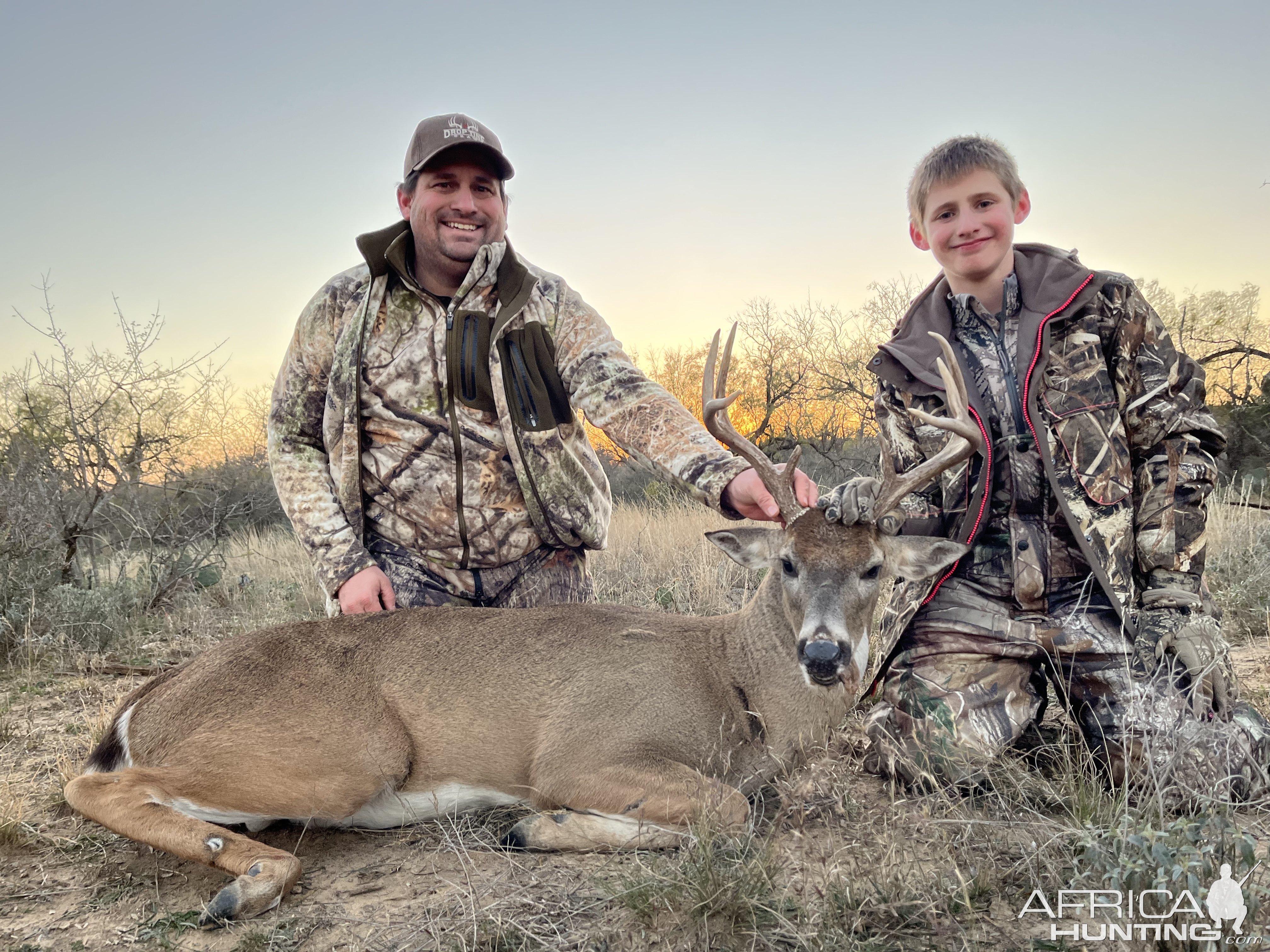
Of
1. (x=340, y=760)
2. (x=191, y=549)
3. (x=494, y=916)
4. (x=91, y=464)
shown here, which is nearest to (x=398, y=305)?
(x=340, y=760)

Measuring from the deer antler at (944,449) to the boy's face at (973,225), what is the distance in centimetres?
65

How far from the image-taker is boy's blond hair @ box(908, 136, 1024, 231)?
14.5 ft

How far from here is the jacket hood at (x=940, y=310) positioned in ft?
14.0

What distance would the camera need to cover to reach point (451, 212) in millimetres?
5191

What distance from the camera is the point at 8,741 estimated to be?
4.82 m

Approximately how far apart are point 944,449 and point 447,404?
2668mm

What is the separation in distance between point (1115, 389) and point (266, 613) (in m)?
6.57

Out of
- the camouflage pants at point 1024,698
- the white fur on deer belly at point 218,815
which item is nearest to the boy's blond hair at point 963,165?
the camouflage pants at point 1024,698

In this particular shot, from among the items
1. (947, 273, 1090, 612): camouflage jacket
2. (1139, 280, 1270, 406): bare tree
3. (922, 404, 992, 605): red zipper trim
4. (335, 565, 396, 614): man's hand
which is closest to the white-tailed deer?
(922, 404, 992, 605): red zipper trim

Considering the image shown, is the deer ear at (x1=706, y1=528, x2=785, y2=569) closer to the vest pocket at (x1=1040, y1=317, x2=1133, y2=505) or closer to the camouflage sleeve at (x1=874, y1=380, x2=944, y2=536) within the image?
the camouflage sleeve at (x1=874, y1=380, x2=944, y2=536)

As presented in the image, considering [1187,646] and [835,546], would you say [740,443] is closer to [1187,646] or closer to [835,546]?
[835,546]

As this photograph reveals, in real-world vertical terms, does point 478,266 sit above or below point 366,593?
above

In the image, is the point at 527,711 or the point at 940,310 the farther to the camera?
the point at 940,310

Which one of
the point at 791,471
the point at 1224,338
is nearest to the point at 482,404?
the point at 791,471
